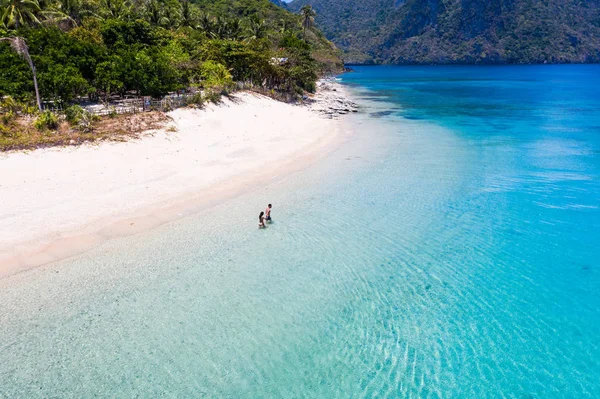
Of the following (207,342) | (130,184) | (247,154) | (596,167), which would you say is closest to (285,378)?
(207,342)

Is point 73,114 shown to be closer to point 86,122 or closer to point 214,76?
point 86,122

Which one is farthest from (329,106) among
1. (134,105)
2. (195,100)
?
(134,105)

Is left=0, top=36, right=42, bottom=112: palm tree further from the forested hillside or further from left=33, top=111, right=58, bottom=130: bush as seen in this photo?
left=33, top=111, right=58, bottom=130: bush

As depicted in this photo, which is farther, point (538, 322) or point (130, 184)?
point (130, 184)

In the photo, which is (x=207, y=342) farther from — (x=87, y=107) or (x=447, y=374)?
(x=87, y=107)

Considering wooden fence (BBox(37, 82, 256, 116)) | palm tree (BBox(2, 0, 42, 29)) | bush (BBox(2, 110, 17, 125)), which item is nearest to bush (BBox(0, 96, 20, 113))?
bush (BBox(2, 110, 17, 125))

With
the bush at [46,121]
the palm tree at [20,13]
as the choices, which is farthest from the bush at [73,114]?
the palm tree at [20,13]
